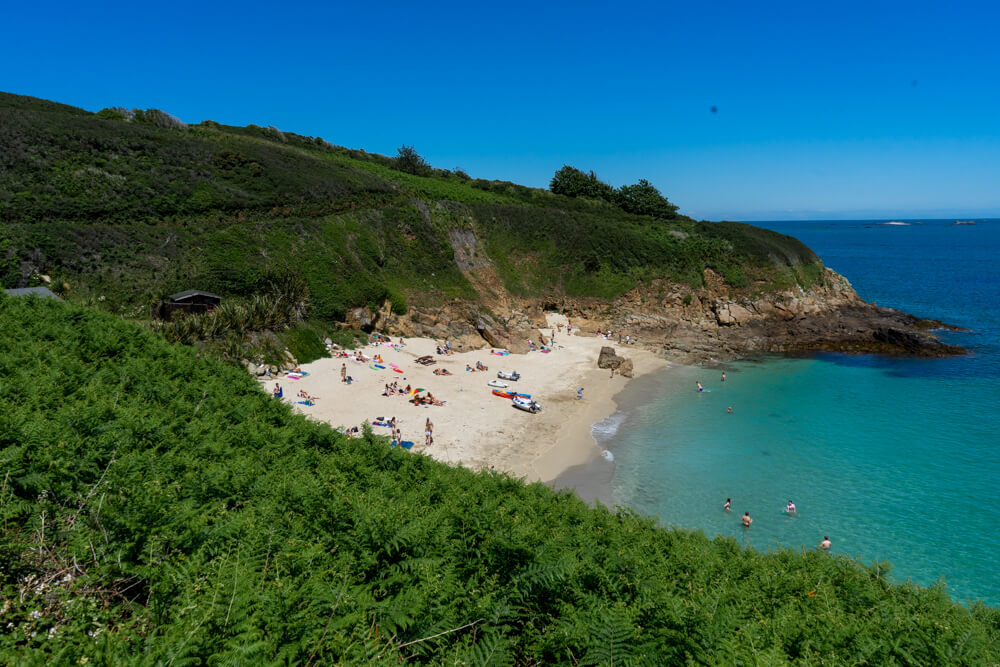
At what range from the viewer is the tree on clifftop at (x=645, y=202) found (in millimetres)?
89562

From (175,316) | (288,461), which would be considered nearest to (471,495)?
(288,461)

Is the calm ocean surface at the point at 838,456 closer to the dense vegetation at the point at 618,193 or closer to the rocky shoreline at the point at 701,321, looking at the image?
the rocky shoreline at the point at 701,321

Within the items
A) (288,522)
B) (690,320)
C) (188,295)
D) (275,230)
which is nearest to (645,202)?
(690,320)

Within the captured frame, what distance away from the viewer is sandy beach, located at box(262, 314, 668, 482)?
2811cm

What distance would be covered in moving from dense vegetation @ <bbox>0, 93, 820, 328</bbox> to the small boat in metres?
20.1

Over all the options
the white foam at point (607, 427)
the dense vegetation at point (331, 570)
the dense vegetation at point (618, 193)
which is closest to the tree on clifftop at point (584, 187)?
the dense vegetation at point (618, 193)

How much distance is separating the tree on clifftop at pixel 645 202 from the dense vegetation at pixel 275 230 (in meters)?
4.12

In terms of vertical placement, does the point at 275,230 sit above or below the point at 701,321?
above

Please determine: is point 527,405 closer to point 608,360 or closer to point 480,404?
point 480,404

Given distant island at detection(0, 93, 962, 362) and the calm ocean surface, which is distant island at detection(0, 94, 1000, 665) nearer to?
distant island at detection(0, 93, 962, 362)

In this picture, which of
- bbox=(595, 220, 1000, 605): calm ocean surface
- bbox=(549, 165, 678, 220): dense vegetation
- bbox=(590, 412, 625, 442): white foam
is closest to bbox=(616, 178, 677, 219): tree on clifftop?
bbox=(549, 165, 678, 220): dense vegetation

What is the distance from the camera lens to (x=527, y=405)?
3388cm

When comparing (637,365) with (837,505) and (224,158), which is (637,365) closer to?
(837,505)

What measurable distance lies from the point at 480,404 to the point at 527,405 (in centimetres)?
330
